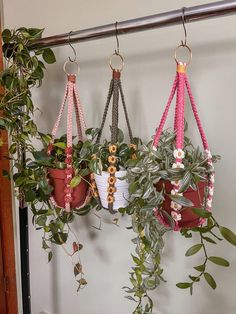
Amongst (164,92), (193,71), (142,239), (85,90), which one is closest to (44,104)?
(85,90)

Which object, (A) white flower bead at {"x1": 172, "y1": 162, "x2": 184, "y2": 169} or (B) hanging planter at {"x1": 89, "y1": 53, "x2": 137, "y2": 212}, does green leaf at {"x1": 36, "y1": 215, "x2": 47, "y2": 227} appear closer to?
(B) hanging planter at {"x1": 89, "y1": 53, "x2": 137, "y2": 212}

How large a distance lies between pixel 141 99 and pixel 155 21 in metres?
0.32

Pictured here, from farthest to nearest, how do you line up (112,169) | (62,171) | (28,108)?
(28,108)
(62,171)
(112,169)

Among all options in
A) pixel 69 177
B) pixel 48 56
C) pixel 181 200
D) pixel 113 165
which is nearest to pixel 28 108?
pixel 48 56

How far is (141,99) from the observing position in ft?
3.22

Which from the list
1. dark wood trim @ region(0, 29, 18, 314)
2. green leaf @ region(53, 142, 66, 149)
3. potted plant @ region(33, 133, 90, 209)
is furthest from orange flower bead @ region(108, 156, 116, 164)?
dark wood trim @ region(0, 29, 18, 314)

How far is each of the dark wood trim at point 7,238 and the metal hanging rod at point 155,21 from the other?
0.76 meters

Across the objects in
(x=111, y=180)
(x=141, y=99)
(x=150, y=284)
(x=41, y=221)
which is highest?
(x=141, y=99)

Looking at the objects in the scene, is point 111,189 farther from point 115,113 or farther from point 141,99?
point 141,99

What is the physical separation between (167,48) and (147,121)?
239 millimetres

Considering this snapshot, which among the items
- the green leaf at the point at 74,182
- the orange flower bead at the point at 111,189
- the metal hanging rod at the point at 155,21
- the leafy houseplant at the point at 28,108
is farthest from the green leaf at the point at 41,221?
the metal hanging rod at the point at 155,21

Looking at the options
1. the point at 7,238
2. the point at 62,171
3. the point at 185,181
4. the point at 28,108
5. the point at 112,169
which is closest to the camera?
the point at 185,181

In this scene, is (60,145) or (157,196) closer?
(157,196)

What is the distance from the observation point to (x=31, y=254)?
4.87 feet
